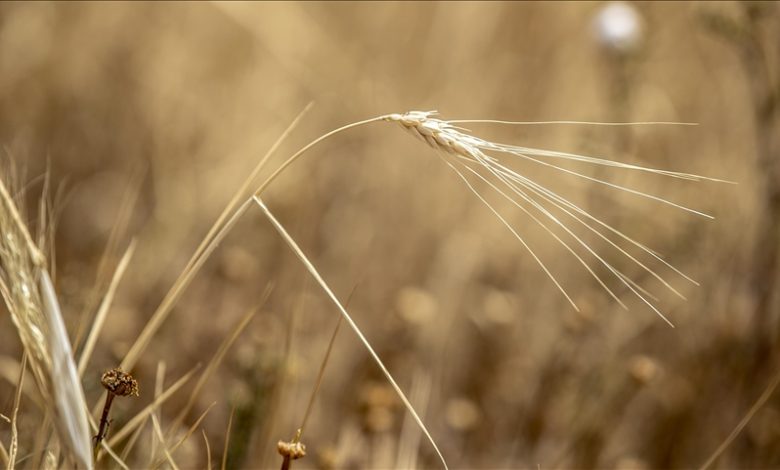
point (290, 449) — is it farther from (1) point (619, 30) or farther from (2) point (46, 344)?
(1) point (619, 30)

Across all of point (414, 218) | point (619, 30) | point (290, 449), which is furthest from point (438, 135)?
point (414, 218)

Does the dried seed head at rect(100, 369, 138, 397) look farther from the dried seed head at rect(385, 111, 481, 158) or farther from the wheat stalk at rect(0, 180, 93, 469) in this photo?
the dried seed head at rect(385, 111, 481, 158)

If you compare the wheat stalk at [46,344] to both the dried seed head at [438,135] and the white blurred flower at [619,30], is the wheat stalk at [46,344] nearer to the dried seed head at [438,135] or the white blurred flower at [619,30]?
the dried seed head at [438,135]

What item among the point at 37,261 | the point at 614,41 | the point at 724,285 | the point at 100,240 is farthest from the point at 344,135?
the point at 37,261

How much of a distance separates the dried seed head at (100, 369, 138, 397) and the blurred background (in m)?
0.43

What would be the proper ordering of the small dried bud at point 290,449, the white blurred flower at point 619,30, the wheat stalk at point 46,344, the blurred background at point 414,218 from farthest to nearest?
the white blurred flower at point 619,30, the blurred background at point 414,218, the small dried bud at point 290,449, the wheat stalk at point 46,344

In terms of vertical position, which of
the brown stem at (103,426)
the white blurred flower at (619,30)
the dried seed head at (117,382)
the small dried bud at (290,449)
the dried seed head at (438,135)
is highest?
the white blurred flower at (619,30)

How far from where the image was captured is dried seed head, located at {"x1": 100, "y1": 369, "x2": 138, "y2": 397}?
2.87ft

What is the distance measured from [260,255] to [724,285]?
1.42 meters

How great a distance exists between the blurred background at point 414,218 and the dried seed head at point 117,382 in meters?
0.43

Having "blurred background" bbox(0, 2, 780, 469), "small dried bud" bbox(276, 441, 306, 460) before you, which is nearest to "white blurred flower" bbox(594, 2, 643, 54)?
"blurred background" bbox(0, 2, 780, 469)

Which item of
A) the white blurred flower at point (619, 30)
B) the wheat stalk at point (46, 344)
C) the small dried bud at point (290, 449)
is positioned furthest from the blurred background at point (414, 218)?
the wheat stalk at point (46, 344)

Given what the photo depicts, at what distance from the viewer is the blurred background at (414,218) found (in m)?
1.99

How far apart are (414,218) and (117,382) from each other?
201 centimetres
